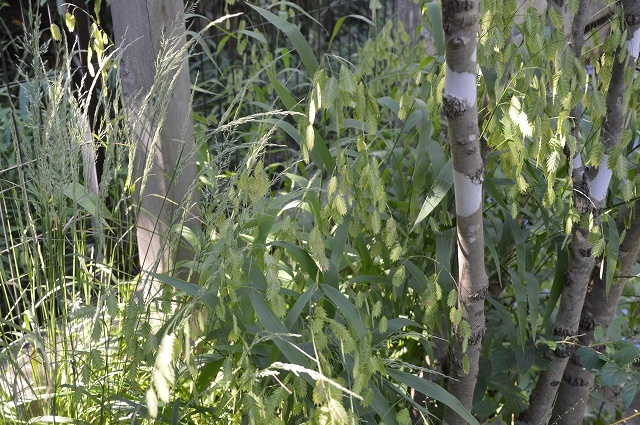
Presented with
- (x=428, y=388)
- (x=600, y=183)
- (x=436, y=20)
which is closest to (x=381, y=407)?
(x=428, y=388)

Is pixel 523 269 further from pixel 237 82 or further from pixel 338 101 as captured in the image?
pixel 237 82

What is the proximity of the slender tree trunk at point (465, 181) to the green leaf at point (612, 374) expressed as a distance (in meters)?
0.25

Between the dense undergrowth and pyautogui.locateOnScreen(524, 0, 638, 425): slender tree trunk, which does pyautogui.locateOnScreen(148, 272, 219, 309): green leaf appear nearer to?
the dense undergrowth

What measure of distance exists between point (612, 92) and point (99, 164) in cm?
149

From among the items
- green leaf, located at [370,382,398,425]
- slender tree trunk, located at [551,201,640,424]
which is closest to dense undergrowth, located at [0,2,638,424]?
green leaf, located at [370,382,398,425]

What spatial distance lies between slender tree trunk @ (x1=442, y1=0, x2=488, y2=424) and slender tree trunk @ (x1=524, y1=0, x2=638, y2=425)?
0.26 metres

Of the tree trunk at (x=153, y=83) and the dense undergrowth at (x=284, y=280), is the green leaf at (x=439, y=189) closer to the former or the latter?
the dense undergrowth at (x=284, y=280)

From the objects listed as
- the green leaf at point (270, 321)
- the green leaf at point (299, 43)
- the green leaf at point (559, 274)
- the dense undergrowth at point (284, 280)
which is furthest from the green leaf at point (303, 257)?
the green leaf at point (559, 274)

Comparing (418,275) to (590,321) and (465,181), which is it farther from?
(590,321)

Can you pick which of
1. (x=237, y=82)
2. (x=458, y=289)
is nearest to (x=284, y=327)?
(x=458, y=289)

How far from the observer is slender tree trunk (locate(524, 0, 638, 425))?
1.36 m

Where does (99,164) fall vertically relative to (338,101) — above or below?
below

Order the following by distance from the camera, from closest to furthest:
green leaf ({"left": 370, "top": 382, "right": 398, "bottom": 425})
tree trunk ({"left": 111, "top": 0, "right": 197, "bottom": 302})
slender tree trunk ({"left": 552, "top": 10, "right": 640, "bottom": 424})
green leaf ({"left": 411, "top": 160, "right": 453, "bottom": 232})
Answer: green leaf ({"left": 370, "top": 382, "right": 398, "bottom": 425})
green leaf ({"left": 411, "top": 160, "right": 453, "bottom": 232})
slender tree trunk ({"left": 552, "top": 10, "right": 640, "bottom": 424})
tree trunk ({"left": 111, "top": 0, "right": 197, "bottom": 302})

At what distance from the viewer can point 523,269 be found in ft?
4.94
